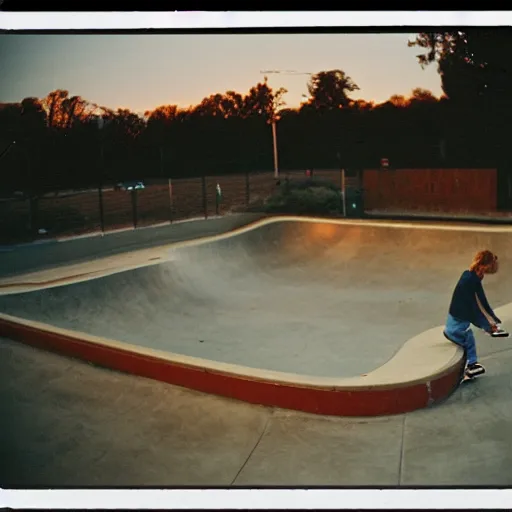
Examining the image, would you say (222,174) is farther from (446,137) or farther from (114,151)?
(446,137)

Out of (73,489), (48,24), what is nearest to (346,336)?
(73,489)

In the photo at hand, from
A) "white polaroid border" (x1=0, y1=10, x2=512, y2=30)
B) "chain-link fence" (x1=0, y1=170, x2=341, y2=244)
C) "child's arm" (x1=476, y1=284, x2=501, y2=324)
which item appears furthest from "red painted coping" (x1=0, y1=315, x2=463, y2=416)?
"chain-link fence" (x1=0, y1=170, x2=341, y2=244)

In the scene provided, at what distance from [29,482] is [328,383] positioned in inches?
79.3

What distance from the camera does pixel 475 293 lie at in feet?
15.4

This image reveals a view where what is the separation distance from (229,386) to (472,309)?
6.59ft

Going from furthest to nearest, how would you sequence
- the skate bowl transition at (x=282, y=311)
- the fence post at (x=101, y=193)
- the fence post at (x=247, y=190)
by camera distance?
the fence post at (x=247, y=190)
the fence post at (x=101, y=193)
the skate bowl transition at (x=282, y=311)

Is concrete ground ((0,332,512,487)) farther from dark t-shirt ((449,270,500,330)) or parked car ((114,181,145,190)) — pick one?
parked car ((114,181,145,190))

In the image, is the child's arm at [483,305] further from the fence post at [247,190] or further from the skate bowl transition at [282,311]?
the fence post at [247,190]

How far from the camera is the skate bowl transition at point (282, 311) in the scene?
13.8 feet

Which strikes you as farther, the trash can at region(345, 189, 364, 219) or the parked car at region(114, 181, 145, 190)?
the trash can at region(345, 189, 364, 219)

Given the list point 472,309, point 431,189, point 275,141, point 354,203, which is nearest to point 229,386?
point 472,309

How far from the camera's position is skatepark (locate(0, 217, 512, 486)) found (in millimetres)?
3633

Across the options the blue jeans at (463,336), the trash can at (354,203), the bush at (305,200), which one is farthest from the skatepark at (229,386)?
the trash can at (354,203)

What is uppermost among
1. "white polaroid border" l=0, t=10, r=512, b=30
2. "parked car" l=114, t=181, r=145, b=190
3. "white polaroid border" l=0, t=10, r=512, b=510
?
"white polaroid border" l=0, t=10, r=512, b=30
